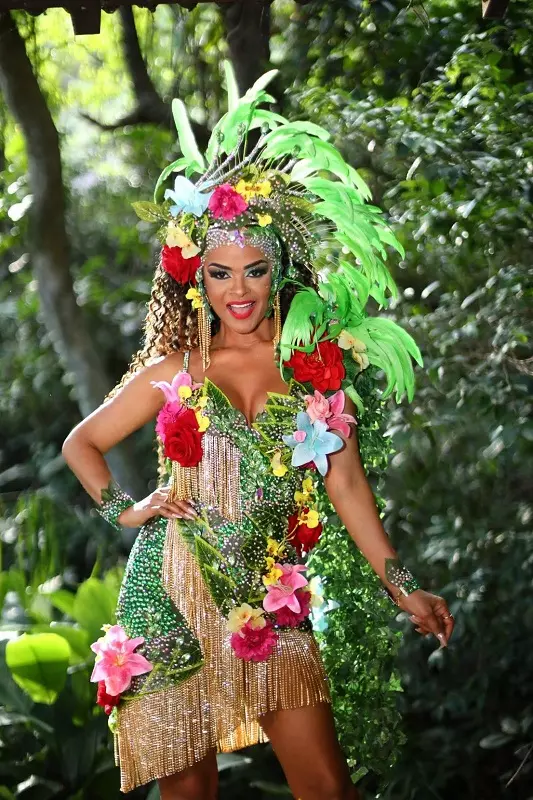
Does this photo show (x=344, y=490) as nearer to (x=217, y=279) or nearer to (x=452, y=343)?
(x=217, y=279)

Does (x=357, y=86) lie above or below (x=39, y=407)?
above

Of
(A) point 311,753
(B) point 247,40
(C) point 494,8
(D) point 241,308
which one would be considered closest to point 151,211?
(D) point 241,308

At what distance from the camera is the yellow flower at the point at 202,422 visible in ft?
8.13

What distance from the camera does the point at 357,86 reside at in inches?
169

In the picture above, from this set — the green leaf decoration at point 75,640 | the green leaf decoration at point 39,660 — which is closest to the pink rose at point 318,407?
the green leaf decoration at point 39,660

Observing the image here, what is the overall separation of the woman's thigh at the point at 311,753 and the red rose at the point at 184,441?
1.81ft

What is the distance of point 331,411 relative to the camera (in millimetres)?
2498

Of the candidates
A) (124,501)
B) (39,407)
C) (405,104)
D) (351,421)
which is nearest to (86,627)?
(124,501)

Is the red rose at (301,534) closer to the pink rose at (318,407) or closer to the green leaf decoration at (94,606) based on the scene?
the pink rose at (318,407)

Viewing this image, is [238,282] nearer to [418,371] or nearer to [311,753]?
[311,753]

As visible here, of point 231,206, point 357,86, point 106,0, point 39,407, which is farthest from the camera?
point 39,407

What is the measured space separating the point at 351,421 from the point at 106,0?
166 cm

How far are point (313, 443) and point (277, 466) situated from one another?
0.30 ft

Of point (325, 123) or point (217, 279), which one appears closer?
point (217, 279)
